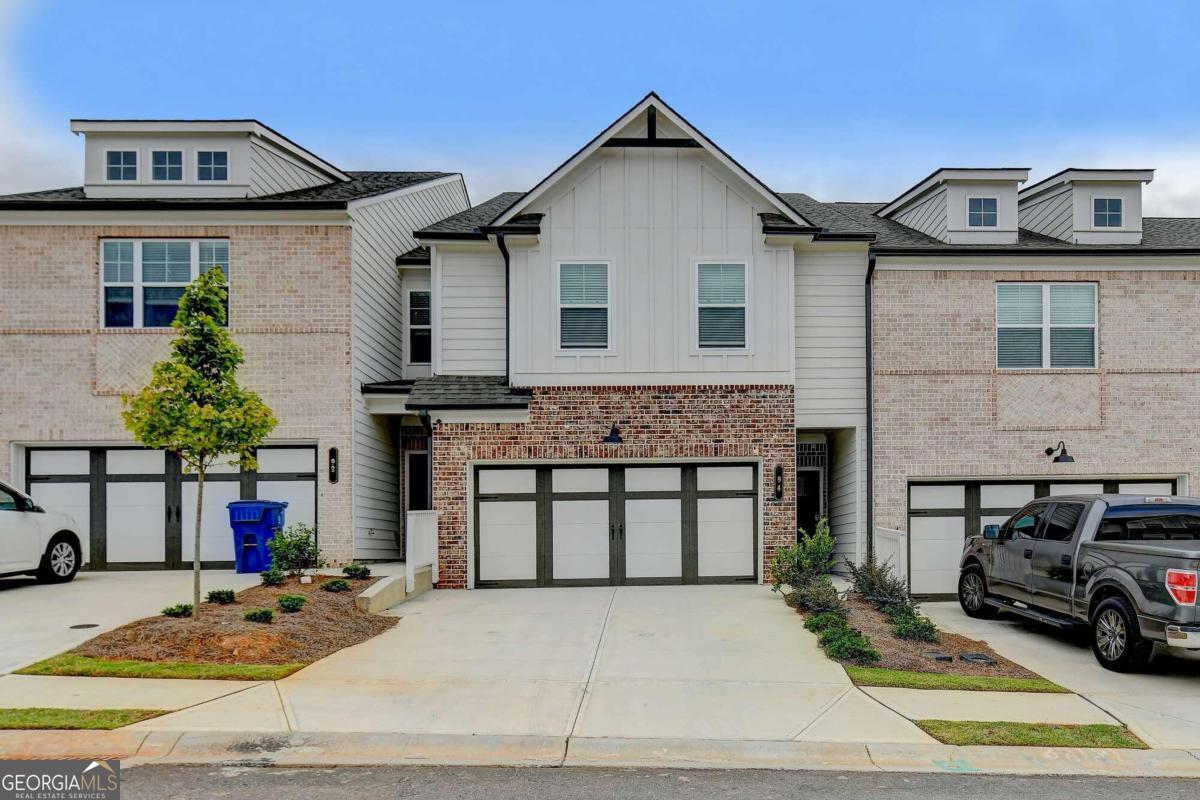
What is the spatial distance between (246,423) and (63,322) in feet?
24.3

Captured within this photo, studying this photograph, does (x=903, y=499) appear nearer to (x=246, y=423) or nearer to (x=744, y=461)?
(x=744, y=461)

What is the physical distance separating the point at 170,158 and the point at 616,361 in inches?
351

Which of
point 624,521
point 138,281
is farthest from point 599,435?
point 138,281

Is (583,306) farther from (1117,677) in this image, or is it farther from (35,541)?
(1117,677)

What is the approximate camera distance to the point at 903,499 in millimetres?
16844

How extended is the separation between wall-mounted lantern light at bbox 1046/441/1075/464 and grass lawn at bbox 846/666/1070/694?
7.70 m

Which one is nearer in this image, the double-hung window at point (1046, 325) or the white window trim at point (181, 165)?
the double-hung window at point (1046, 325)

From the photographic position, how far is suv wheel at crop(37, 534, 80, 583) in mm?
14398

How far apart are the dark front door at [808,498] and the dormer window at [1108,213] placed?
697cm

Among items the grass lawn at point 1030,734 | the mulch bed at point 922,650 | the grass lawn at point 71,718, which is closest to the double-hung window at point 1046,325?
the mulch bed at point 922,650

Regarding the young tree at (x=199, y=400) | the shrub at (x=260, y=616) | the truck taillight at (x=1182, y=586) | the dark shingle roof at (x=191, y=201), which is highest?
the dark shingle roof at (x=191, y=201)

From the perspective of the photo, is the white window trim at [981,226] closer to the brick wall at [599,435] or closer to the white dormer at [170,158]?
the brick wall at [599,435]

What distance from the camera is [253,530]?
15.6 meters

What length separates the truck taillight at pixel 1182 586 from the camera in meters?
9.41
